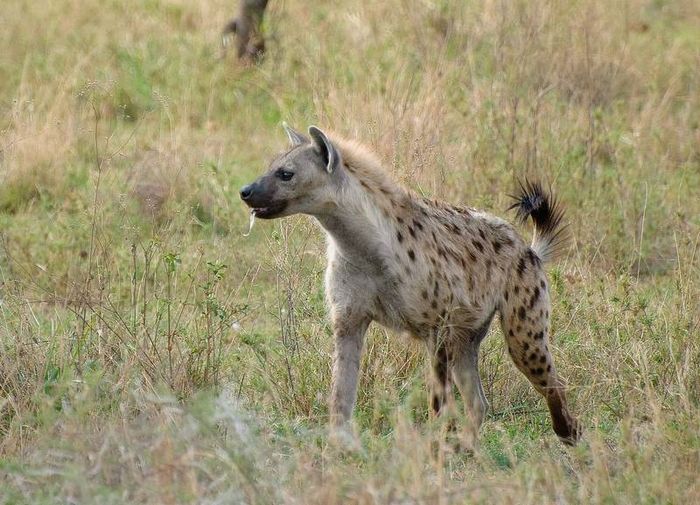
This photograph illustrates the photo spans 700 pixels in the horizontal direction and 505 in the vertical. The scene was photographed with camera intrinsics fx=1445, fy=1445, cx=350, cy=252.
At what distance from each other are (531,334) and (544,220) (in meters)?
0.57

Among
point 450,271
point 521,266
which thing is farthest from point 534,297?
point 450,271

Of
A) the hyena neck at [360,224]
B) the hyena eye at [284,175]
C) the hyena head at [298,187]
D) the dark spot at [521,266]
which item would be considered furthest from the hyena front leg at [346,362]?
the dark spot at [521,266]

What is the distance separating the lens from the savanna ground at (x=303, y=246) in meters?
4.52

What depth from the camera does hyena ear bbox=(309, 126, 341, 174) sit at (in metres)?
5.59

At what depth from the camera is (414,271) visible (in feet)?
18.7

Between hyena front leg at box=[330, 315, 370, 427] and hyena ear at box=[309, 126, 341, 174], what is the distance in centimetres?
59

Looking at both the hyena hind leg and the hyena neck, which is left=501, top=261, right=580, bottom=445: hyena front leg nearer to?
the hyena hind leg

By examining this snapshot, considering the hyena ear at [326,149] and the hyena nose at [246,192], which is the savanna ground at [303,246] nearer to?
the hyena nose at [246,192]

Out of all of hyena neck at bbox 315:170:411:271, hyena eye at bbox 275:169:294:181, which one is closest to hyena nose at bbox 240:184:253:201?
hyena eye at bbox 275:169:294:181

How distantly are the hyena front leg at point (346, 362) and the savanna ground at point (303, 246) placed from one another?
0.12m

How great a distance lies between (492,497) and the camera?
4438 mm

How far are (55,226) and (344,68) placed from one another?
2.34 m

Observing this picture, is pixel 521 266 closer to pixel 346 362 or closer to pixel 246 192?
pixel 346 362

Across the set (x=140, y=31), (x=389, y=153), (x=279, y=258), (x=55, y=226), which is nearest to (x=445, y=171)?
(x=389, y=153)
